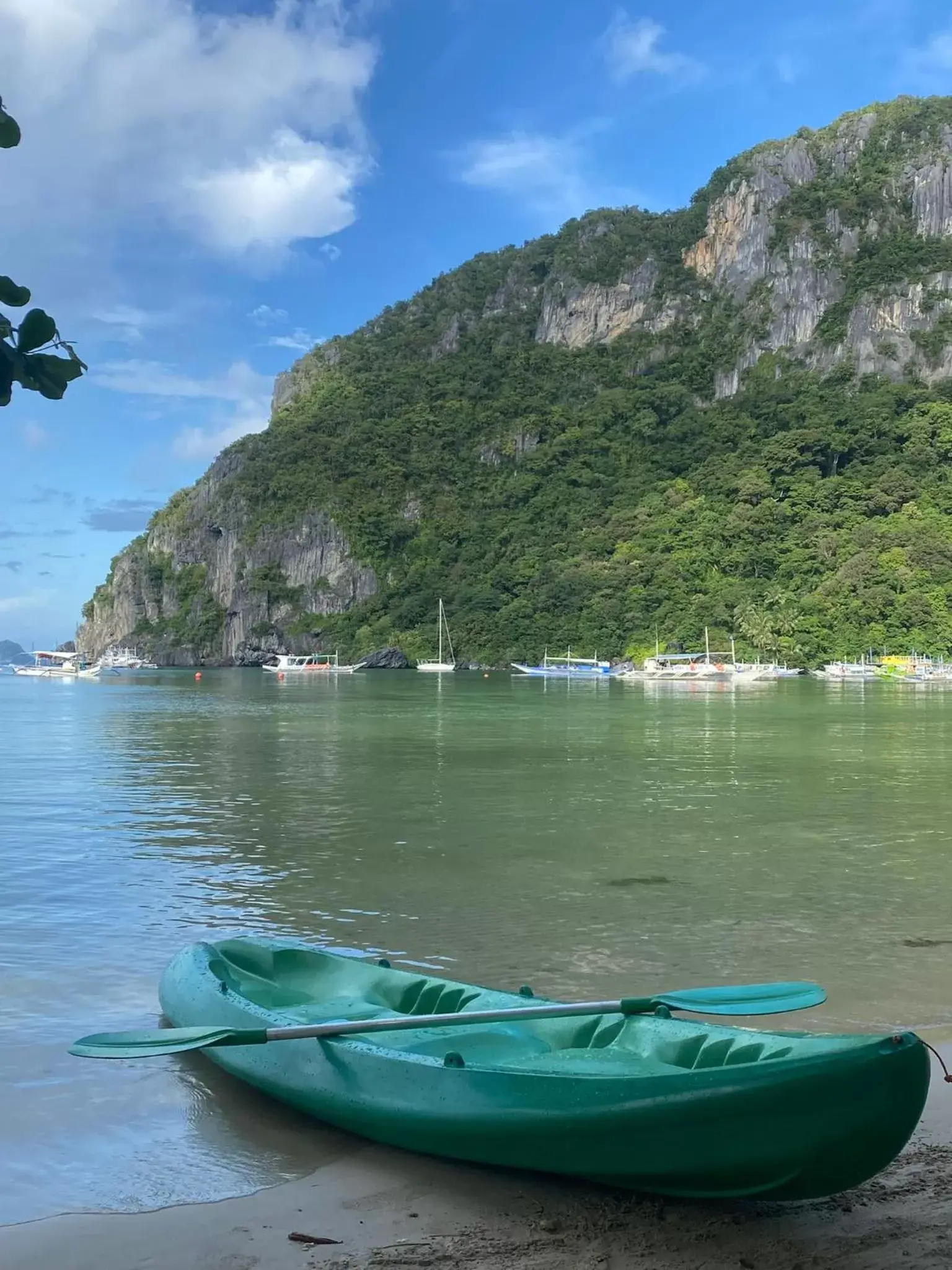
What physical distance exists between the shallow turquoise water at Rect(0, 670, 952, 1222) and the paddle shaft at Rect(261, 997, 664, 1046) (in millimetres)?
614

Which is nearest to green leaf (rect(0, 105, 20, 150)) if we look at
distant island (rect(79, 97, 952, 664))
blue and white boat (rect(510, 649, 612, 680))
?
blue and white boat (rect(510, 649, 612, 680))

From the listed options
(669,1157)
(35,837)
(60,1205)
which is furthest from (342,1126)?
(35,837)

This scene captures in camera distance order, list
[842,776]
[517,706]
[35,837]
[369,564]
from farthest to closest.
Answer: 1. [369,564]
2. [517,706]
3. [842,776]
4. [35,837]

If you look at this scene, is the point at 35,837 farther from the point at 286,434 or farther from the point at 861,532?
the point at 286,434

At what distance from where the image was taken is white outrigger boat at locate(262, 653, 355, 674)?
10894cm

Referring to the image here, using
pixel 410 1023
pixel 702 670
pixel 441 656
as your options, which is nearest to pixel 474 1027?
pixel 410 1023

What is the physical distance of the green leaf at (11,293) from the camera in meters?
2.61

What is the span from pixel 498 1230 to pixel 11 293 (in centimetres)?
380

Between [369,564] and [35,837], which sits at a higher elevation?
[369,564]

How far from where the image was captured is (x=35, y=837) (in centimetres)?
1437

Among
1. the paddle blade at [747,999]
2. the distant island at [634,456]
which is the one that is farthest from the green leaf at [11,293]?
the distant island at [634,456]

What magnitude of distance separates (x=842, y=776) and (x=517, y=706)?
1058 inches

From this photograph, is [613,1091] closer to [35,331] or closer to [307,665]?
[35,331]

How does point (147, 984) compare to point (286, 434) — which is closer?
point (147, 984)
